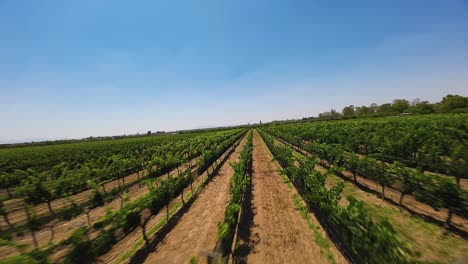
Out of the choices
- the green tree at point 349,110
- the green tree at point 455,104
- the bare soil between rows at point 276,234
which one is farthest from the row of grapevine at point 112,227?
the green tree at point 349,110

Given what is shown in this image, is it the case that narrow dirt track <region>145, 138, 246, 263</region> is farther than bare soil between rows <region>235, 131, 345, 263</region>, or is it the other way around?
narrow dirt track <region>145, 138, 246, 263</region>

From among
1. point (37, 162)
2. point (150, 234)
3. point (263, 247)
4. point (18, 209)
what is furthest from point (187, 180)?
point (37, 162)

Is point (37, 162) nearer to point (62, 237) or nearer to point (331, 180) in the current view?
point (62, 237)

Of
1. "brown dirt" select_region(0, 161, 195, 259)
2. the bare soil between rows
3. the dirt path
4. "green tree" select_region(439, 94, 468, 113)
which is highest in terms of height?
"green tree" select_region(439, 94, 468, 113)

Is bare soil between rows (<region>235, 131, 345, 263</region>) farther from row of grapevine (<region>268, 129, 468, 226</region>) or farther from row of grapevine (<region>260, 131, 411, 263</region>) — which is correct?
row of grapevine (<region>268, 129, 468, 226</region>)

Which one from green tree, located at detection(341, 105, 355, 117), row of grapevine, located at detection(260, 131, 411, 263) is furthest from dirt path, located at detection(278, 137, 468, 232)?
green tree, located at detection(341, 105, 355, 117)

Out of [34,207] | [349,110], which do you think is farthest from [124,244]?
[349,110]
